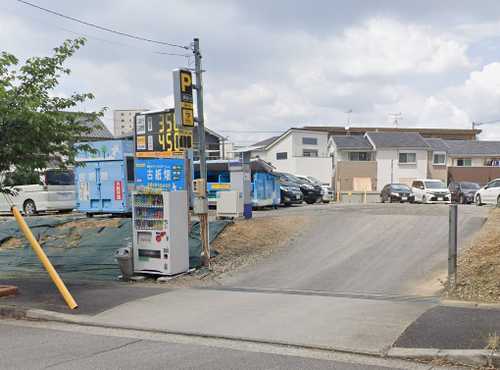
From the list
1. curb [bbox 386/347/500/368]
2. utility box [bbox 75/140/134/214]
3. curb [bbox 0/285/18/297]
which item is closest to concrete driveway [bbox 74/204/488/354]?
curb [bbox 386/347/500/368]

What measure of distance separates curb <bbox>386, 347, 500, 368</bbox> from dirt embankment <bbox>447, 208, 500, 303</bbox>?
104 inches

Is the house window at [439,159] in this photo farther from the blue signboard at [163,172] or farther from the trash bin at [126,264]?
the trash bin at [126,264]

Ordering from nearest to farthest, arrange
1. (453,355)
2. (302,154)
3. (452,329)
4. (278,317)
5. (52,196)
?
1. (453,355)
2. (452,329)
3. (278,317)
4. (52,196)
5. (302,154)

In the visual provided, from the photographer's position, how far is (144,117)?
18.5m

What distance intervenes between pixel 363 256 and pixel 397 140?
46.3m

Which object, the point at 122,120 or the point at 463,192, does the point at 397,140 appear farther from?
the point at 122,120

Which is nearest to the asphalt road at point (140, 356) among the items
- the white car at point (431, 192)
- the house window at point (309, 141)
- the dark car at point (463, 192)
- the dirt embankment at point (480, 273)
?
the dirt embankment at point (480, 273)

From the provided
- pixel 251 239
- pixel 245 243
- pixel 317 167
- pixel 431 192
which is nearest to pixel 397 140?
pixel 317 167

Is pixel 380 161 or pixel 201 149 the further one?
pixel 380 161

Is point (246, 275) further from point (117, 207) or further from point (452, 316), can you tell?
point (117, 207)

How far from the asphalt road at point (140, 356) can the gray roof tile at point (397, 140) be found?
167ft

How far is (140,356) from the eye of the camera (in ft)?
19.3

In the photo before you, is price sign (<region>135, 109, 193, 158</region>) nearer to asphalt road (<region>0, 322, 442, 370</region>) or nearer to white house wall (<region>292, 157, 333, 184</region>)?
asphalt road (<region>0, 322, 442, 370</region>)

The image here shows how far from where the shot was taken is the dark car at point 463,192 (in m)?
31.2
